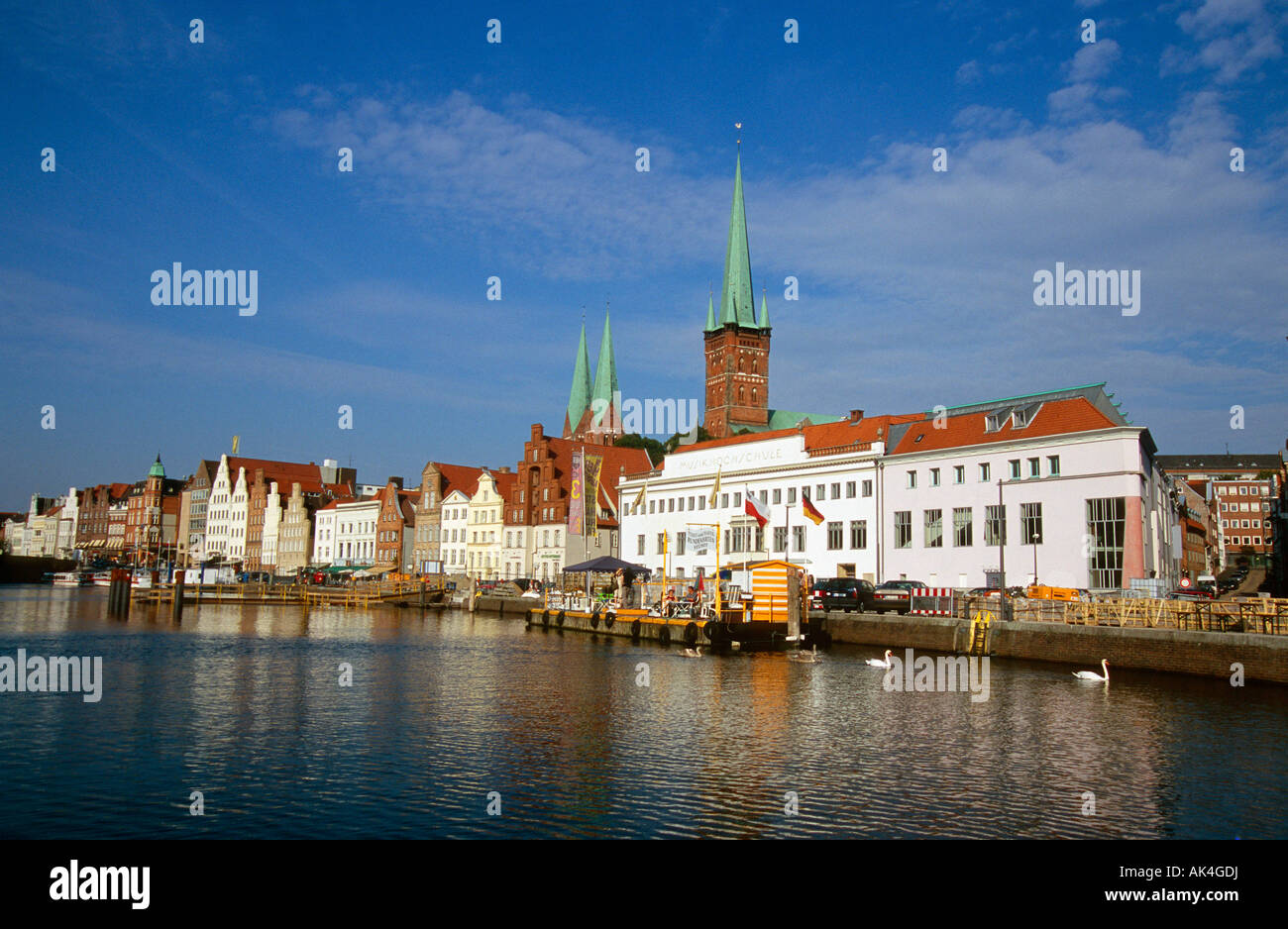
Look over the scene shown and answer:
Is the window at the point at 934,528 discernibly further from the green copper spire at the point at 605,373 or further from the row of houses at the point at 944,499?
the green copper spire at the point at 605,373

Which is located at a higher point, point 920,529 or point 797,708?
point 920,529

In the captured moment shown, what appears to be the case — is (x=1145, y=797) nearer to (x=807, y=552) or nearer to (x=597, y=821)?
(x=597, y=821)

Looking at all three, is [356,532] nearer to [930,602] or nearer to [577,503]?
[577,503]

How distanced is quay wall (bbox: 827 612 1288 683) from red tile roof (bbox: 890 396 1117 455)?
18819mm

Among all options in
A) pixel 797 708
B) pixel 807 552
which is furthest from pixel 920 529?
pixel 797 708

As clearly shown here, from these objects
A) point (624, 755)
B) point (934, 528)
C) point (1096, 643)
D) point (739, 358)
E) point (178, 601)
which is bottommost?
point (624, 755)

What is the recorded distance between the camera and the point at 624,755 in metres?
20.9

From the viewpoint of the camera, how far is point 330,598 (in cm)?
9031

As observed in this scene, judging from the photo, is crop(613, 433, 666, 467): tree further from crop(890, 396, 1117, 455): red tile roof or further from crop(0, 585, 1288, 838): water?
crop(0, 585, 1288, 838): water

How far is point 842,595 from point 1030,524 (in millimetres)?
13156

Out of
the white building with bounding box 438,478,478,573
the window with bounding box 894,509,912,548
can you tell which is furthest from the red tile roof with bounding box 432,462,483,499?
the window with bounding box 894,509,912,548

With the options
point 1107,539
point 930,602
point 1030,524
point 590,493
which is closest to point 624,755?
point 930,602

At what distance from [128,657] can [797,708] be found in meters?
26.0
